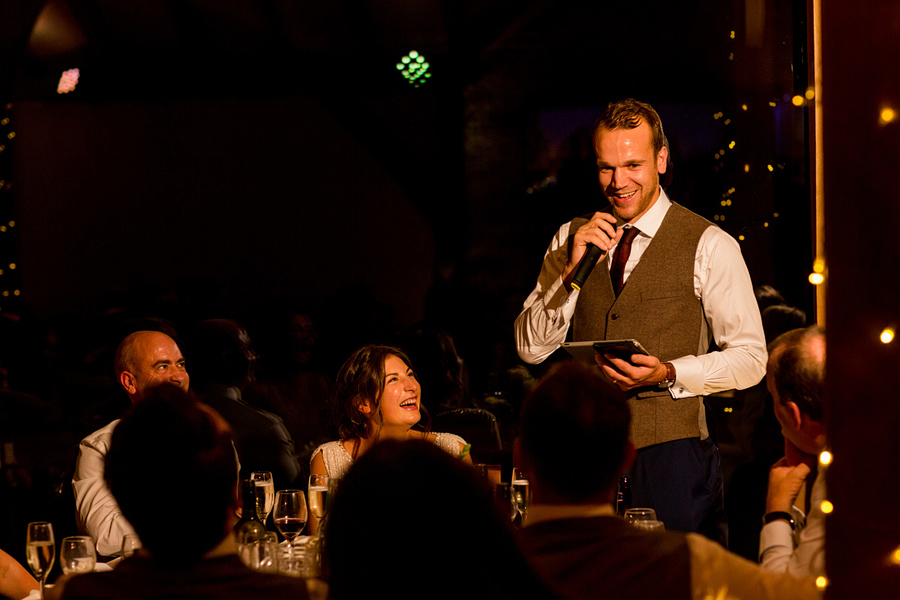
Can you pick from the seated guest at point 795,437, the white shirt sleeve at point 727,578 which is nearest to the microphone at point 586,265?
the seated guest at point 795,437

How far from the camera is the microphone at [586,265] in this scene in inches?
89.5

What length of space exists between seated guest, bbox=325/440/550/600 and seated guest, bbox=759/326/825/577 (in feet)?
2.34

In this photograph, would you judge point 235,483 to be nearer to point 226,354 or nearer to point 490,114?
point 226,354

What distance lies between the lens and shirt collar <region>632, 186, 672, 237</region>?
252cm

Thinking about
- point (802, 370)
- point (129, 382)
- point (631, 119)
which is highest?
point (631, 119)

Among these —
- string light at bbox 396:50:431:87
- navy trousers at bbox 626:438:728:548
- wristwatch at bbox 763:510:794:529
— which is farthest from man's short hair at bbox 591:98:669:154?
string light at bbox 396:50:431:87

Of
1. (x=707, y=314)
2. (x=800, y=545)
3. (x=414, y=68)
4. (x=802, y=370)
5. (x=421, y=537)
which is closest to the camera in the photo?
(x=421, y=537)

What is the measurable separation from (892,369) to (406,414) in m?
1.71

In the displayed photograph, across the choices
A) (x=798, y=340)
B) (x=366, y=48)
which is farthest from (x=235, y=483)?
(x=366, y=48)

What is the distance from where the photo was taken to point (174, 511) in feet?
3.73

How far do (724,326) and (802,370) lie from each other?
0.74 metres

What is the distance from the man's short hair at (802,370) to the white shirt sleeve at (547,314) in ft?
2.83

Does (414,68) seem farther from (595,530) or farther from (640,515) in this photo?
(595,530)

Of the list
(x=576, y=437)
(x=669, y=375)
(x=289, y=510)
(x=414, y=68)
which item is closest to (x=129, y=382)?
(x=289, y=510)
